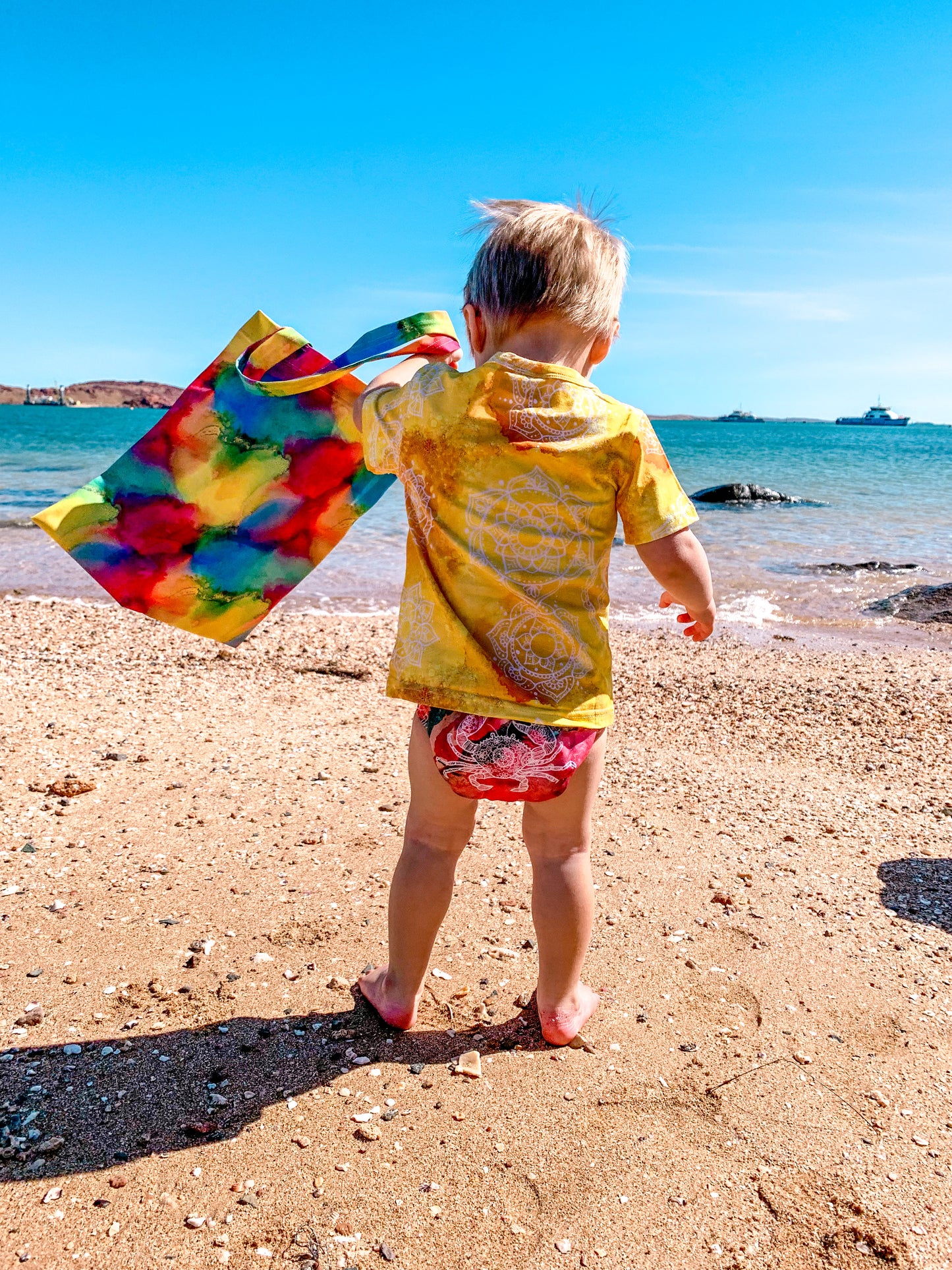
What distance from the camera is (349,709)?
5.45 metres

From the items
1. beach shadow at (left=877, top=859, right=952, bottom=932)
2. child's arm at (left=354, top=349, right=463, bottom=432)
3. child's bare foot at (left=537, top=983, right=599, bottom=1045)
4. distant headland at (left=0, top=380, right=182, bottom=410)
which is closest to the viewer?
child's arm at (left=354, top=349, right=463, bottom=432)

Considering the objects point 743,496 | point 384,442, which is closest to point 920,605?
point 384,442

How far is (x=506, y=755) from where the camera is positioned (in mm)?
2092

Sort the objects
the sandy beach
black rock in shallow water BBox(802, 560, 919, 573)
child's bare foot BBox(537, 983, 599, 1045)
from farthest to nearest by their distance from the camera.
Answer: black rock in shallow water BBox(802, 560, 919, 573), child's bare foot BBox(537, 983, 599, 1045), the sandy beach

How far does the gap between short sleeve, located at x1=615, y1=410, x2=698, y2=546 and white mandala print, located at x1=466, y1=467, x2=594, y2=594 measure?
4.1 inches

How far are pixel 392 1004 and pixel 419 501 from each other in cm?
141

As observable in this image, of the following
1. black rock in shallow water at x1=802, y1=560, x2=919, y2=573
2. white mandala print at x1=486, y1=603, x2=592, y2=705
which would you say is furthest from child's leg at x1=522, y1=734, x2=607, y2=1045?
black rock in shallow water at x1=802, y1=560, x2=919, y2=573

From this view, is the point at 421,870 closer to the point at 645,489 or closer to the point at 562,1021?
the point at 562,1021

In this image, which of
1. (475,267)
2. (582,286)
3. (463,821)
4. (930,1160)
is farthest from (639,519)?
(930,1160)

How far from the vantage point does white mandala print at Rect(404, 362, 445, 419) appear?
6.98ft

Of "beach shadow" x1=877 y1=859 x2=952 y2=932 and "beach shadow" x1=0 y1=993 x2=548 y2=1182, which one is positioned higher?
"beach shadow" x1=877 y1=859 x2=952 y2=932

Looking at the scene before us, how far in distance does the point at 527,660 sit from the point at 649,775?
8.88ft

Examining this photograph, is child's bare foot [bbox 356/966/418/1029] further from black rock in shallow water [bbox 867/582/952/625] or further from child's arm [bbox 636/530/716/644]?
black rock in shallow water [bbox 867/582/952/625]

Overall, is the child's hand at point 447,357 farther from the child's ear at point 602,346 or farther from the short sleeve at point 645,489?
the short sleeve at point 645,489
